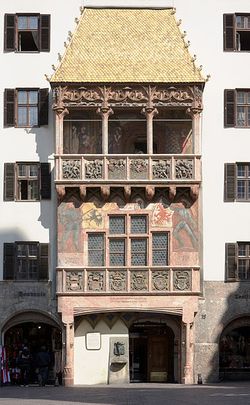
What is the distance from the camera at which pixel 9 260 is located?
154ft

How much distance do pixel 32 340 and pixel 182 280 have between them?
7.66m

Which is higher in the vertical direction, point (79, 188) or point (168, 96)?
point (168, 96)

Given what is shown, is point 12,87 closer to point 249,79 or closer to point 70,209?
point 70,209

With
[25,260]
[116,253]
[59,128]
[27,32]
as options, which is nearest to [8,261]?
[25,260]

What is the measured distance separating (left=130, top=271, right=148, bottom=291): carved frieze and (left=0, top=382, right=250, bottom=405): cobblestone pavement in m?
4.15

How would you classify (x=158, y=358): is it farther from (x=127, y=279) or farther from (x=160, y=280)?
(x=127, y=279)

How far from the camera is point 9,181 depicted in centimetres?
4722

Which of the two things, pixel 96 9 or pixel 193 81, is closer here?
pixel 193 81

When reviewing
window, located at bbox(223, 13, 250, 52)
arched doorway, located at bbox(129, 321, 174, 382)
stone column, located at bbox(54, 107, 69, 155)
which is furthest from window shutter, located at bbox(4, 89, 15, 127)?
arched doorway, located at bbox(129, 321, 174, 382)

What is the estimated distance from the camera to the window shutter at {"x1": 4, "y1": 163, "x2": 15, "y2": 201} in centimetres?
4716

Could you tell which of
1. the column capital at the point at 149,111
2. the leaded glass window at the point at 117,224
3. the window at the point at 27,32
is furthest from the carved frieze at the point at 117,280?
the window at the point at 27,32

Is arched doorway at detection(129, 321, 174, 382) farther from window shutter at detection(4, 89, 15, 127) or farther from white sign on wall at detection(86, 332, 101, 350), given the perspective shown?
window shutter at detection(4, 89, 15, 127)

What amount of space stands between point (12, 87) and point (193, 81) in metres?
8.27

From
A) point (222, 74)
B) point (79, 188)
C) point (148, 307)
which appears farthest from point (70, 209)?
point (222, 74)
